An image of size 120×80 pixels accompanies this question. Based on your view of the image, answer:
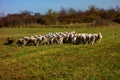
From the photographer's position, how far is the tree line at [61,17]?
5638 centimetres

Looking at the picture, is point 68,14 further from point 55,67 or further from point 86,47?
point 55,67

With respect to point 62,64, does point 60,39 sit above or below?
above

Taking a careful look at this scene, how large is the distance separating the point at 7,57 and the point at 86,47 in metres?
5.60

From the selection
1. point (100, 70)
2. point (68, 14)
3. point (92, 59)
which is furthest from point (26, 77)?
point (68, 14)

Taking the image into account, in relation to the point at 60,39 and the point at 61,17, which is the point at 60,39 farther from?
the point at 61,17

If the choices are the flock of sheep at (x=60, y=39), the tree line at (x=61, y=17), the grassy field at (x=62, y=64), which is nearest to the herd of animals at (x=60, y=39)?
the flock of sheep at (x=60, y=39)

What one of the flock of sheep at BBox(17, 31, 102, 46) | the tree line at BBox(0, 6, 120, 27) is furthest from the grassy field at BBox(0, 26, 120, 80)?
the tree line at BBox(0, 6, 120, 27)

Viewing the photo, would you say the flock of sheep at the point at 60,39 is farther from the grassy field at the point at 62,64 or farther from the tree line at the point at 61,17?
the tree line at the point at 61,17

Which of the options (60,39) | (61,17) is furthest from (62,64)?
(61,17)

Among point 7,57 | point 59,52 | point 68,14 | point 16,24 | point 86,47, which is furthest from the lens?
point 68,14

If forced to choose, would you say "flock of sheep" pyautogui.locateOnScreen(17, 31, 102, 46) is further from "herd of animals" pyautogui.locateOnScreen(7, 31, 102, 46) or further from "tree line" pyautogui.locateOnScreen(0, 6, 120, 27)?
"tree line" pyautogui.locateOnScreen(0, 6, 120, 27)

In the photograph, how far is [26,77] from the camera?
45.3ft

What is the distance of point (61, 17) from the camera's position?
6200 cm

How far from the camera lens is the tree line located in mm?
56375
